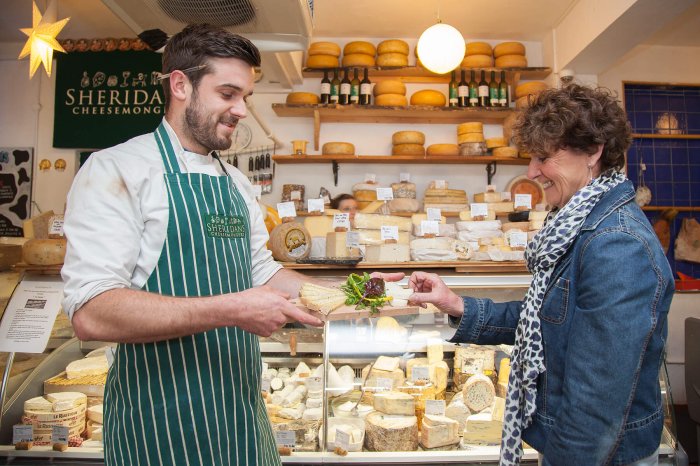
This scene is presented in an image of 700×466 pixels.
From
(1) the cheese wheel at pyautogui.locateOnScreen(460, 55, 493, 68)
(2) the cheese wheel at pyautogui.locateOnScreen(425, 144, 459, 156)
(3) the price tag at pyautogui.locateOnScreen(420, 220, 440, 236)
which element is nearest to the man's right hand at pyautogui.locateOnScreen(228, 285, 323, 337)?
(3) the price tag at pyautogui.locateOnScreen(420, 220, 440, 236)

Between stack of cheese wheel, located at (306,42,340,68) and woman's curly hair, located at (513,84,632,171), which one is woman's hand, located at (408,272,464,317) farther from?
stack of cheese wheel, located at (306,42,340,68)

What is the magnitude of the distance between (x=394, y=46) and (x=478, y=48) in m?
0.98

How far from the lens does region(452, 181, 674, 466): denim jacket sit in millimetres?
1389

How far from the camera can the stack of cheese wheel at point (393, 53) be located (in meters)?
5.91

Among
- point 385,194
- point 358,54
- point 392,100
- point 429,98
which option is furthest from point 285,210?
point 358,54

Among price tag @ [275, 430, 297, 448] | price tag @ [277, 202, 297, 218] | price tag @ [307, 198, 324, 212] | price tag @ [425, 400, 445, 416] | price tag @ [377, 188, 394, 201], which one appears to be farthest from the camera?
price tag @ [377, 188, 394, 201]

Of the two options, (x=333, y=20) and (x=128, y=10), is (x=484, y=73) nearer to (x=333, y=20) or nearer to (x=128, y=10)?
(x=333, y=20)

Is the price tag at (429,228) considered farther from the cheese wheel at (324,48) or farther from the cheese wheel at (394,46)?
the cheese wheel at (324,48)

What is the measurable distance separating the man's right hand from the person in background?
2.66ft

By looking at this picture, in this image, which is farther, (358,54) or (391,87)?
(358,54)

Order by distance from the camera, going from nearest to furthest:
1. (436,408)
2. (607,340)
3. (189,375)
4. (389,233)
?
(607,340) → (189,375) → (436,408) → (389,233)

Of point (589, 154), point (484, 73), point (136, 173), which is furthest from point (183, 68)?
point (484, 73)

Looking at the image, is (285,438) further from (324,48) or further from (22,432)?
(324,48)

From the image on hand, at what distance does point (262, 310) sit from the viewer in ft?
4.63
